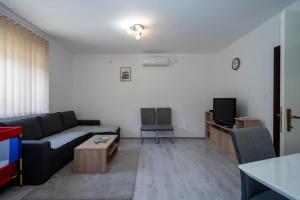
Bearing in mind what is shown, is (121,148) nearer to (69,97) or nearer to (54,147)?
(54,147)

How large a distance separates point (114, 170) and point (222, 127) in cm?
247

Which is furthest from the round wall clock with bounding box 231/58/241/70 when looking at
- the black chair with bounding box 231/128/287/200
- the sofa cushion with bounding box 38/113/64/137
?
the sofa cushion with bounding box 38/113/64/137

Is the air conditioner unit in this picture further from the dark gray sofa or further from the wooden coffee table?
the wooden coffee table

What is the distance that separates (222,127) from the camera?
4.02 meters

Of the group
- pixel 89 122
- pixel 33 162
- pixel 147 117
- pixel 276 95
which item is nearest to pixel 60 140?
pixel 33 162

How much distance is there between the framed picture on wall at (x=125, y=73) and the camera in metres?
5.46

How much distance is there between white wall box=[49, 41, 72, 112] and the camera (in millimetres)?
4371

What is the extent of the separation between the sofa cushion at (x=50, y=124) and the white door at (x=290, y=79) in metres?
3.78

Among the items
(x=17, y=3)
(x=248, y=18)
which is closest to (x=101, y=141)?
(x=17, y=3)

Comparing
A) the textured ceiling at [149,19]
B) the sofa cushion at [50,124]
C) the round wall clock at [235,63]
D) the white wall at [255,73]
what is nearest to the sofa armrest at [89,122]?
the sofa cushion at [50,124]

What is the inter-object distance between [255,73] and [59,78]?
179 inches

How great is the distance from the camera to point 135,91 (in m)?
5.48

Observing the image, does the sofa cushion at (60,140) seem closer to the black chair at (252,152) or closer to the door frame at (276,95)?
the black chair at (252,152)

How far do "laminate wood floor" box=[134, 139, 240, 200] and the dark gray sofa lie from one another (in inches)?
51.8
